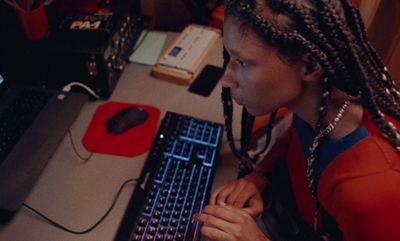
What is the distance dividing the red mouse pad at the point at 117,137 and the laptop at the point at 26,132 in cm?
7

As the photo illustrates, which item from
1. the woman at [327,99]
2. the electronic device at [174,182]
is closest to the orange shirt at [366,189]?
the woman at [327,99]

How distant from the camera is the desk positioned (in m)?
0.88

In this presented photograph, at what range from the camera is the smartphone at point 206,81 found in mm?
1255

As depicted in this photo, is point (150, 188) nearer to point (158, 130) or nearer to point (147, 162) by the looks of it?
point (147, 162)

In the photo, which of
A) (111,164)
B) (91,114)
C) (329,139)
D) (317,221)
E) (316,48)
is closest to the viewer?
(316,48)

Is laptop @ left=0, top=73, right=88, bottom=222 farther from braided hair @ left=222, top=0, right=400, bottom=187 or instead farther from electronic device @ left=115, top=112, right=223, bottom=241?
braided hair @ left=222, top=0, right=400, bottom=187

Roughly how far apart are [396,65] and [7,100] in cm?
109

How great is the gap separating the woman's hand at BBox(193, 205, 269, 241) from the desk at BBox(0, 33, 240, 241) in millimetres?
159

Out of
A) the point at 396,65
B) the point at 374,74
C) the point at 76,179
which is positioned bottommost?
the point at 76,179

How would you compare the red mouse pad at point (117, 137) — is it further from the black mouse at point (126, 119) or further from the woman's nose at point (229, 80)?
the woman's nose at point (229, 80)

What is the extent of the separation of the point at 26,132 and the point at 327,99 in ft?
2.34

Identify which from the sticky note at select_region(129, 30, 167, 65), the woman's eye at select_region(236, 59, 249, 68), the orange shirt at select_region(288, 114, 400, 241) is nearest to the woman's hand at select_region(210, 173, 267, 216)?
the orange shirt at select_region(288, 114, 400, 241)

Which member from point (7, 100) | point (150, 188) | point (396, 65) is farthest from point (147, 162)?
point (396, 65)

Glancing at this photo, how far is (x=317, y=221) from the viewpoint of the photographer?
0.92 meters
